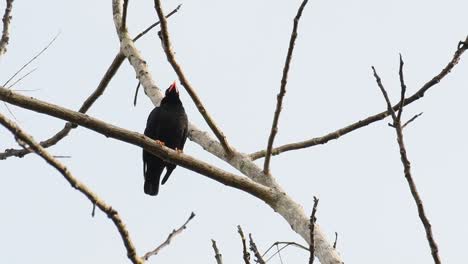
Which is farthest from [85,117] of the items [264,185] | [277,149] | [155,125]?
[155,125]

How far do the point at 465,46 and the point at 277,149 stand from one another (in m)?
1.53

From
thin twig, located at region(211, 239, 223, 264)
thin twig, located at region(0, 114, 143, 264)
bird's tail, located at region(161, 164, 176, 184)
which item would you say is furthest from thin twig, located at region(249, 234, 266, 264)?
bird's tail, located at region(161, 164, 176, 184)

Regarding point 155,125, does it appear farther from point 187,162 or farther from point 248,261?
point 248,261

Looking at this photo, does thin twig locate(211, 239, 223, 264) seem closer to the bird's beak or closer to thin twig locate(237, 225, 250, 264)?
thin twig locate(237, 225, 250, 264)

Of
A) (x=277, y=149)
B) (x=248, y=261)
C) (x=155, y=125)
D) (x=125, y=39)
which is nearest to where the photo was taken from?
(x=248, y=261)

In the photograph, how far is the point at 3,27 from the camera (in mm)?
3541

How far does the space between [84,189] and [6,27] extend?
1522 millimetres

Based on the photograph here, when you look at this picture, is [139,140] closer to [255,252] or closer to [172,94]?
[255,252]

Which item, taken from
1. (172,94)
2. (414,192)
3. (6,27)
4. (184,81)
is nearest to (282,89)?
(184,81)

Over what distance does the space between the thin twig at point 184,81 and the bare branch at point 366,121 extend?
258mm

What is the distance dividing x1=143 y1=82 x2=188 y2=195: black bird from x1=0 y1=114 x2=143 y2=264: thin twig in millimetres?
4215

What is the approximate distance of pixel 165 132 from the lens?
681 cm

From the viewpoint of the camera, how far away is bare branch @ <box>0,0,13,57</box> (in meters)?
3.46

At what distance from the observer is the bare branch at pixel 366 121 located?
3.15m
